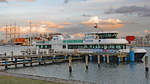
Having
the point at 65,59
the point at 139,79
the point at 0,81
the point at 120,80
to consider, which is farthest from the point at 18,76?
the point at 65,59

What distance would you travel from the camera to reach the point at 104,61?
2335 inches

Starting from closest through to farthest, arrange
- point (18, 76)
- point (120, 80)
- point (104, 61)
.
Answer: point (18, 76) → point (120, 80) → point (104, 61)

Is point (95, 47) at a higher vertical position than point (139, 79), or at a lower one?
higher

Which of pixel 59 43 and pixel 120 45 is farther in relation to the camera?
pixel 59 43

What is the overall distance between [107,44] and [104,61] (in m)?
4.84

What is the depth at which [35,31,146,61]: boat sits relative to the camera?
2287 inches

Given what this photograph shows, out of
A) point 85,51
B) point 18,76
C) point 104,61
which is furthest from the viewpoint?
point 85,51

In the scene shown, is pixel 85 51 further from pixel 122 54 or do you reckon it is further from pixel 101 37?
pixel 122 54

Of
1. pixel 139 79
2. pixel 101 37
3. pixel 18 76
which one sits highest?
pixel 101 37

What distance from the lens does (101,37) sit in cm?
6231

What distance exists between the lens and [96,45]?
6241 cm

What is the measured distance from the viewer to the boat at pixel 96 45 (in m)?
58.1

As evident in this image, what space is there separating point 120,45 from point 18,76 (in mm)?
37807

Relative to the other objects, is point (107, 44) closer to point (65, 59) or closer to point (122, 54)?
point (122, 54)
